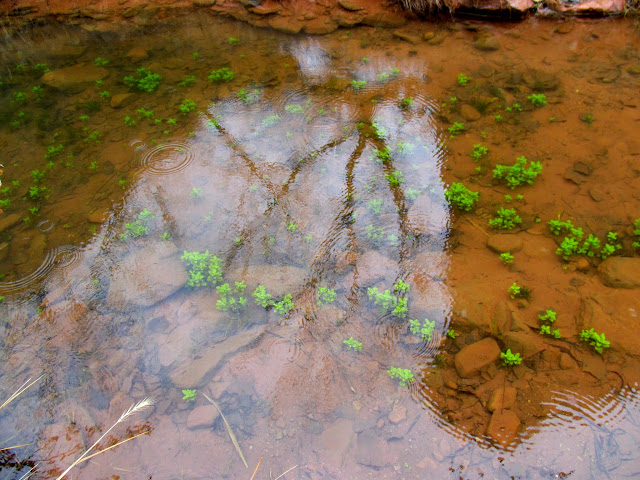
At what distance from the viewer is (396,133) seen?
6352 millimetres

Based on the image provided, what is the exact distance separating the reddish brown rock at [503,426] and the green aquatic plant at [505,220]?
2366 millimetres

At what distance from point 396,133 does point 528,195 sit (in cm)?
223

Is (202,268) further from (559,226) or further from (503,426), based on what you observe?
(559,226)

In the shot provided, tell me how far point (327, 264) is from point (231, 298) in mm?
1233

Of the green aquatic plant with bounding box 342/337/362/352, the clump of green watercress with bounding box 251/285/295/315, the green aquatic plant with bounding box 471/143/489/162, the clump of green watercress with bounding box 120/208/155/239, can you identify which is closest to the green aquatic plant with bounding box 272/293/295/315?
the clump of green watercress with bounding box 251/285/295/315

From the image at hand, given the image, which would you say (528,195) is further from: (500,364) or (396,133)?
(500,364)

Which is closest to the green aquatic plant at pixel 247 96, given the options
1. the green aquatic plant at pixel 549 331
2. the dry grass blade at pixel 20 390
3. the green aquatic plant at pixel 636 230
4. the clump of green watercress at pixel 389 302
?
the clump of green watercress at pixel 389 302

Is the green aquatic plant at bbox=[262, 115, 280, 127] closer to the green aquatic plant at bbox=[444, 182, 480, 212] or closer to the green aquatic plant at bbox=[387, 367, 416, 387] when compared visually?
the green aquatic plant at bbox=[444, 182, 480, 212]

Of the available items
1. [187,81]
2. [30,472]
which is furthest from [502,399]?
[187,81]

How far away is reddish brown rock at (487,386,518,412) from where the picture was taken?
371 centimetres

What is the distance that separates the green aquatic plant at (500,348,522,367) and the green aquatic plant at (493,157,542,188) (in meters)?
2.58

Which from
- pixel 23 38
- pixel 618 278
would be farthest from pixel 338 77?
pixel 23 38

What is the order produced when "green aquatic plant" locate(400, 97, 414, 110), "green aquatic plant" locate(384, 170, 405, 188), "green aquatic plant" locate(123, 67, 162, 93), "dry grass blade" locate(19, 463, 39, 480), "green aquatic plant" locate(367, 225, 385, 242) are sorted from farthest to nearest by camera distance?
"green aquatic plant" locate(123, 67, 162, 93) → "green aquatic plant" locate(400, 97, 414, 110) → "green aquatic plant" locate(384, 170, 405, 188) → "green aquatic plant" locate(367, 225, 385, 242) → "dry grass blade" locate(19, 463, 39, 480)

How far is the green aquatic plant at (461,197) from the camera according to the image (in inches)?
205
